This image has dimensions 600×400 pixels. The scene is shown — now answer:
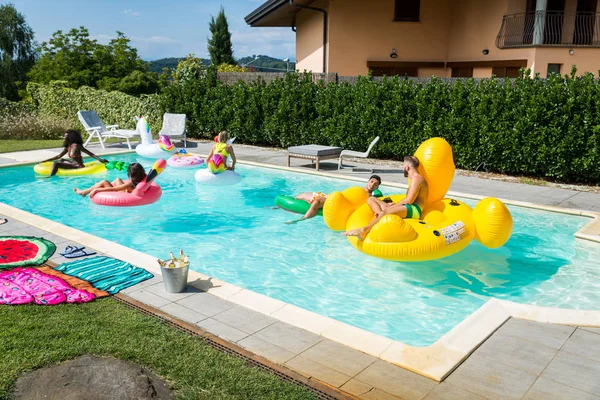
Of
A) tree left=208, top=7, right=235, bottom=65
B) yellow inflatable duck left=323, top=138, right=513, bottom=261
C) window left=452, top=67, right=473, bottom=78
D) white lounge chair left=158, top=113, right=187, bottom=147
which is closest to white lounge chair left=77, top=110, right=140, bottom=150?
white lounge chair left=158, top=113, right=187, bottom=147

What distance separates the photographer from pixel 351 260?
7848 millimetres

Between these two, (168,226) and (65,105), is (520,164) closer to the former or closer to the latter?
(168,226)

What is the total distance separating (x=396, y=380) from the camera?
4055 mm

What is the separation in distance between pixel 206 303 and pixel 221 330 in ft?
2.30

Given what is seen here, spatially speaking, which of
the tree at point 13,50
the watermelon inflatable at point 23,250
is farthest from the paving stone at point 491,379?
the tree at point 13,50

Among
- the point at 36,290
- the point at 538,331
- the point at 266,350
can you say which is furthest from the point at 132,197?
the point at 538,331

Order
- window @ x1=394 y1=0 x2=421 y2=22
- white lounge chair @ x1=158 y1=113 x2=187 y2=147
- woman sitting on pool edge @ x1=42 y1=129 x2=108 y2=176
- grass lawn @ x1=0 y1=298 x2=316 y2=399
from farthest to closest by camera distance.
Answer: window @ x1=394 y1=0 x2=421 y2=22 < white lounge chair @ x1=158 y1=113 x2=187 y2=147 < woman sitting on pool edge @ x1=42 y1=129 x2=108 y2=176 < grass lawn @ x1=0 y1=298 x2=316 y2=399

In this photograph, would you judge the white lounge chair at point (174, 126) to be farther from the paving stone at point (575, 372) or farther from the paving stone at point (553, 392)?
the paving stone at point (553, 392)

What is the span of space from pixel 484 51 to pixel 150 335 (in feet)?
66.1

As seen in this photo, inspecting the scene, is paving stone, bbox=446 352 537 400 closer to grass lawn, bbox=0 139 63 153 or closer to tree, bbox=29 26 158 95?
grass lawn, bbox=0 139 63 153

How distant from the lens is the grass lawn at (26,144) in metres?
17.6

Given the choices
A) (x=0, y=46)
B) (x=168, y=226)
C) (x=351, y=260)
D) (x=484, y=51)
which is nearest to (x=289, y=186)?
(x=168, y=226)

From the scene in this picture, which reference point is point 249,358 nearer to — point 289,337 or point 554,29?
point 289,337

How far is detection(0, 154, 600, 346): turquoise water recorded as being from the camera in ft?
20.9
